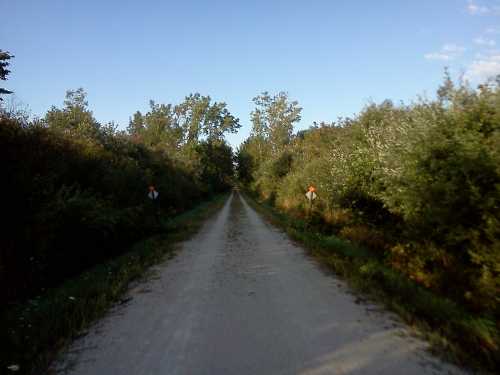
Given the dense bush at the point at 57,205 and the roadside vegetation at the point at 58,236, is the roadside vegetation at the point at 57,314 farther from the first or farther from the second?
the dense bush at the point at 57,205

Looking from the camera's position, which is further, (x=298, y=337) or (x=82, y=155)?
(x=82, y=155)

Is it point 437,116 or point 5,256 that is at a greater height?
point 437,116

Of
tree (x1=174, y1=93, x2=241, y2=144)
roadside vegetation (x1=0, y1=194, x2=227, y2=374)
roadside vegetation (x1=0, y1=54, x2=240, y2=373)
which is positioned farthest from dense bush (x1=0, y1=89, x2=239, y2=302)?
tree (x1=174, y1=93, x2=241, y2=144)

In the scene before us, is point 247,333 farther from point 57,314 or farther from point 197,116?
point 197,116

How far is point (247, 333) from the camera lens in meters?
4.72

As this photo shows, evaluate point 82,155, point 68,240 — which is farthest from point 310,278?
point 82,155

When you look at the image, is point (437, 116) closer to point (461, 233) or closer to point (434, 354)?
point (461, 233)

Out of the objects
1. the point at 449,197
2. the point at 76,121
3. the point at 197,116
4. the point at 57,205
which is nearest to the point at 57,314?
the point at 57,205

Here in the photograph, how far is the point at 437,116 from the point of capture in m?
7.60

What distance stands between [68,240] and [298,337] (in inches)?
315

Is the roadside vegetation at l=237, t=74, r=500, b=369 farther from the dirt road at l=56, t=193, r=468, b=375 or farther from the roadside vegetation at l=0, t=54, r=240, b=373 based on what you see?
the roadside vegetation at l=0, t=54, r=240, b=373

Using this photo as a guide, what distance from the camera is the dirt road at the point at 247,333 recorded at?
12.6ft

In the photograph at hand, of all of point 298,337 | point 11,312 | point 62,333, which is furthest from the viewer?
point 11,312

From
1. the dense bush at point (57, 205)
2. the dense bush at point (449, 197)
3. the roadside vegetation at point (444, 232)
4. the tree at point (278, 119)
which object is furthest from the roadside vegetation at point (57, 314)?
the tree at point (278, 119)
